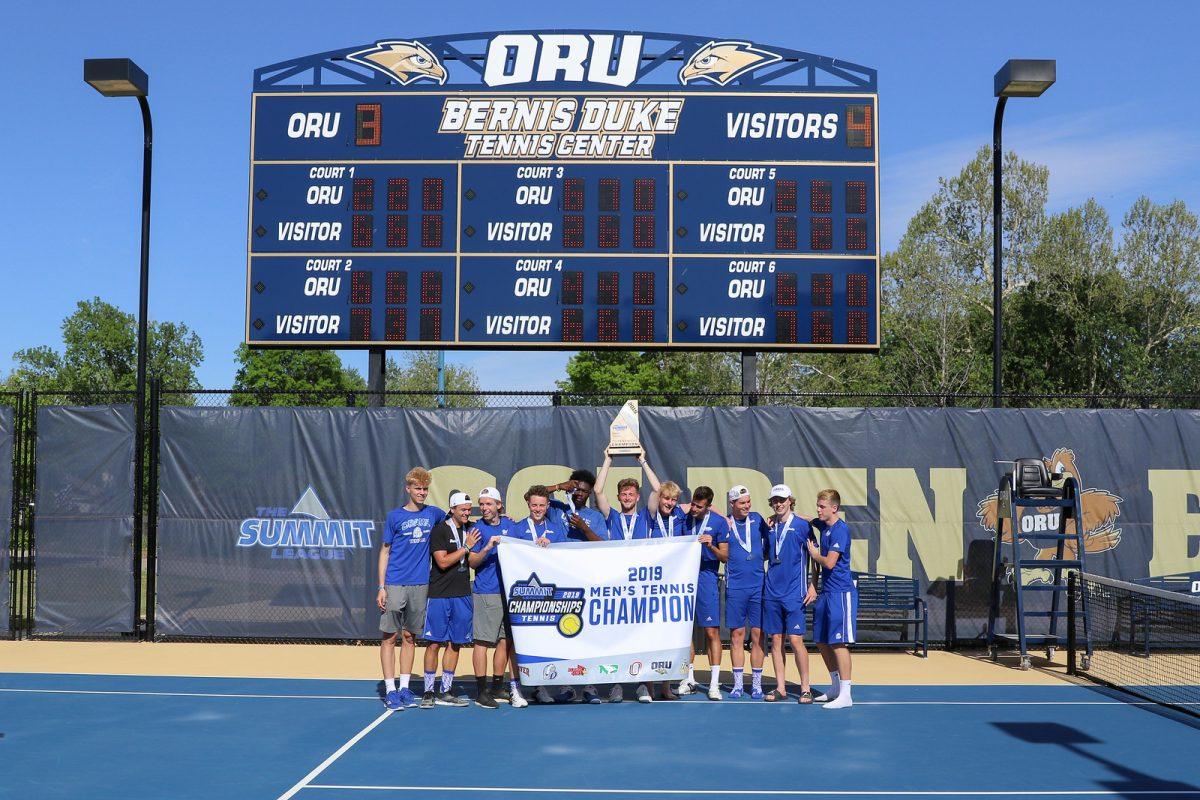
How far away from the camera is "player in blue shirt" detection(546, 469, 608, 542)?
10.3 meters

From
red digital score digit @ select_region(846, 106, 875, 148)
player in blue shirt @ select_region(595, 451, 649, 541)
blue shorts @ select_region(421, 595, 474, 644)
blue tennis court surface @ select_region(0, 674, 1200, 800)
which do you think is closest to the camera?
blue tennis court surface @ select_region(0, 674, 1200, 800)

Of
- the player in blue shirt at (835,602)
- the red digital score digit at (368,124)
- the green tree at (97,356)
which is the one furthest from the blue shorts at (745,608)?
the green tree at (97,356)

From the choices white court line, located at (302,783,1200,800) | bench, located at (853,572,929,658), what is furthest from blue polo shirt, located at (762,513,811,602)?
white court line, located at (302,783,1200,800)

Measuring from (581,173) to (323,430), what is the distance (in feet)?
16.2

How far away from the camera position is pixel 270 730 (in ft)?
28.2

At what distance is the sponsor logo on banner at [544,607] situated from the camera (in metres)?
9.85

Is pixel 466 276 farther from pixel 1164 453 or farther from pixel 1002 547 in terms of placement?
pixel 1164 453

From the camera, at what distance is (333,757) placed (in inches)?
303

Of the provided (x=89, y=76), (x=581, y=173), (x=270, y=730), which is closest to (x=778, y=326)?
(x=581, y=173)

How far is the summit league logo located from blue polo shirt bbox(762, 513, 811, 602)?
7.27m

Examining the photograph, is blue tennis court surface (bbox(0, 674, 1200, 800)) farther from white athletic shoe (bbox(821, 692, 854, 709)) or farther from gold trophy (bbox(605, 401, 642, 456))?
gold trophy (bbox(605, 401, 642, 456))

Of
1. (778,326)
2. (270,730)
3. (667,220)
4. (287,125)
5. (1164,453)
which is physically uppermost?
(287,125)

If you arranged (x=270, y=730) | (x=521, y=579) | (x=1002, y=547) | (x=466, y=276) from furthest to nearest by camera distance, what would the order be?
(x=466, y=276) < (x=1002, y=547) < (x=521, y=579) < (x=270, y=730)

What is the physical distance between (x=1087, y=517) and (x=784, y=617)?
575 centimetres
